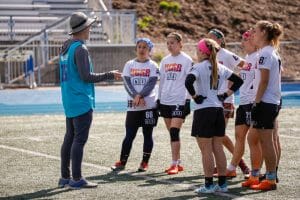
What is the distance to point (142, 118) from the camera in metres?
11.3

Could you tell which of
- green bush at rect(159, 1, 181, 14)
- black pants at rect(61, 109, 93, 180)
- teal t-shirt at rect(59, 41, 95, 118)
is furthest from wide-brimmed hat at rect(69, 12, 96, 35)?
green bush at rect(159, 1, 181, 14)

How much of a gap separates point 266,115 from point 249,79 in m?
0.95

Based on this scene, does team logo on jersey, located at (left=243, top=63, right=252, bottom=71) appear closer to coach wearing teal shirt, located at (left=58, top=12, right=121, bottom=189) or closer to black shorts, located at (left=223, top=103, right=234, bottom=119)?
black shorts, located at (left=223, top=103, right=234, bottom=119)

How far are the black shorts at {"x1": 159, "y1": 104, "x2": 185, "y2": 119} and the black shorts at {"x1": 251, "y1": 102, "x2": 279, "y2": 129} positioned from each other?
1780 mm

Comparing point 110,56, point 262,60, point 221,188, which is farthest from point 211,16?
point 221,188

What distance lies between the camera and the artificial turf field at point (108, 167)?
9320 millimetres

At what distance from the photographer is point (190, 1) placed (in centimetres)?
3891

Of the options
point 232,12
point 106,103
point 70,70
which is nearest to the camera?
point 70,70

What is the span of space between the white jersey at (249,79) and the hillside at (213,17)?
946 inches

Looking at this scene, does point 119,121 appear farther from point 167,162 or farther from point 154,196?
point 154,196

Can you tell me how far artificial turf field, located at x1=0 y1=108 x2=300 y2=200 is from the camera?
30.6ft

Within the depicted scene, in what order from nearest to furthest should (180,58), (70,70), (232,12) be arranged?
(70,70) → (180,58) → (232,12)

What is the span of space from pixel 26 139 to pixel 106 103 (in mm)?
7244

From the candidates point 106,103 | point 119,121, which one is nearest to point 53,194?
point 119,121
